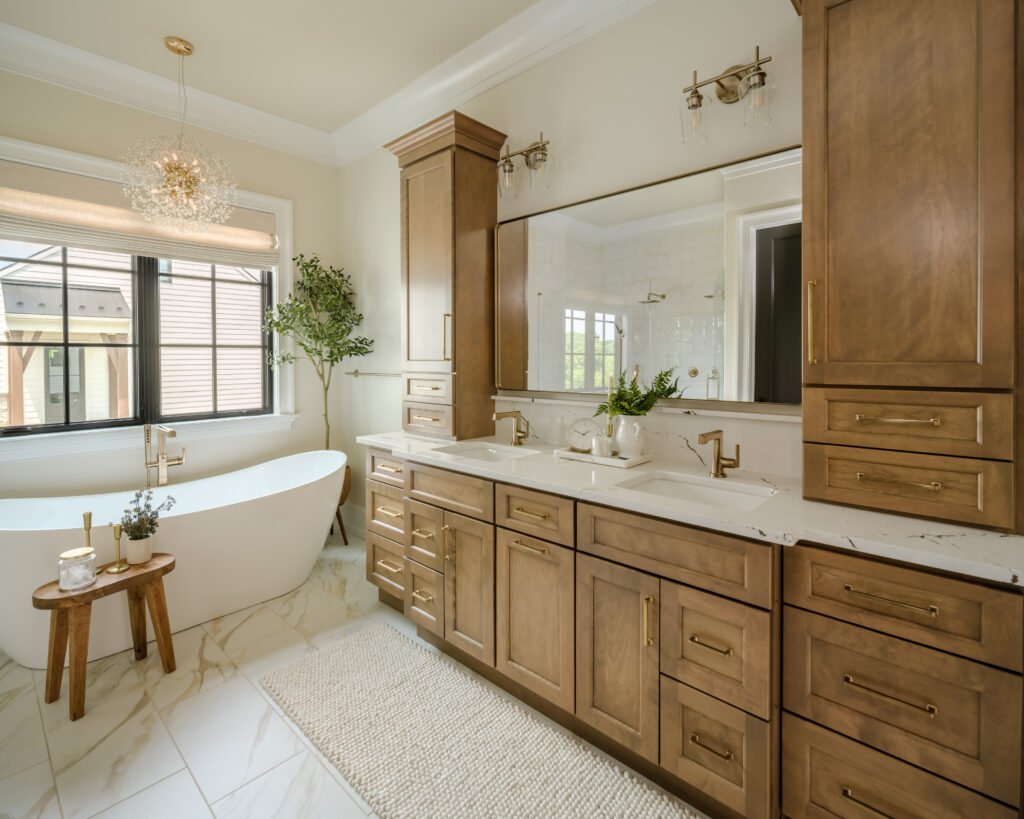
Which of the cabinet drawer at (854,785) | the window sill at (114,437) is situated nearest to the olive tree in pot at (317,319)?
the window sill at (114,437)

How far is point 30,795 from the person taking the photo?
1.58 meters

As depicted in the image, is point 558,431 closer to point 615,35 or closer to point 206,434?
point 615,35

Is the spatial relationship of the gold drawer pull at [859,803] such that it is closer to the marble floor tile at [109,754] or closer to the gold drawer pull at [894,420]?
the gold drawer pull at [894,420]

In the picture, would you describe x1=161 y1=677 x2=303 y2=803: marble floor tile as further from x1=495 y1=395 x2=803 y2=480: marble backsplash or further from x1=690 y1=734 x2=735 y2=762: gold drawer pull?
x1=495 y1=395 x2=803 y2=480: marble backsplash

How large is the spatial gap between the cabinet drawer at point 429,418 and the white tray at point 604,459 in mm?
717

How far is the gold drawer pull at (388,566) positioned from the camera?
8.52 feet

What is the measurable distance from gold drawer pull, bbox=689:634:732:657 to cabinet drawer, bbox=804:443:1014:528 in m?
0.50

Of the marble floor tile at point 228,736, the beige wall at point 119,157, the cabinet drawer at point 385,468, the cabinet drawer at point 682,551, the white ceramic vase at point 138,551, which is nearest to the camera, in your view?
the cabinet drawer at point 682,551

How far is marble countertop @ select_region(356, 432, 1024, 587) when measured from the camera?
1092mm

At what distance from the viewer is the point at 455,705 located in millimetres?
1993

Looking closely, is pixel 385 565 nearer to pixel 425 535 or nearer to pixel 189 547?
pixel 425 535

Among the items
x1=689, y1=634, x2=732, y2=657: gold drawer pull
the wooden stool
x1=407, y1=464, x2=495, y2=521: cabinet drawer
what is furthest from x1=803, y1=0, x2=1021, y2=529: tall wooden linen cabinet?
the wooden stool

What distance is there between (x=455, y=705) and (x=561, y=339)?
162cm

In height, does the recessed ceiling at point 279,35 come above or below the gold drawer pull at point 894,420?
above
